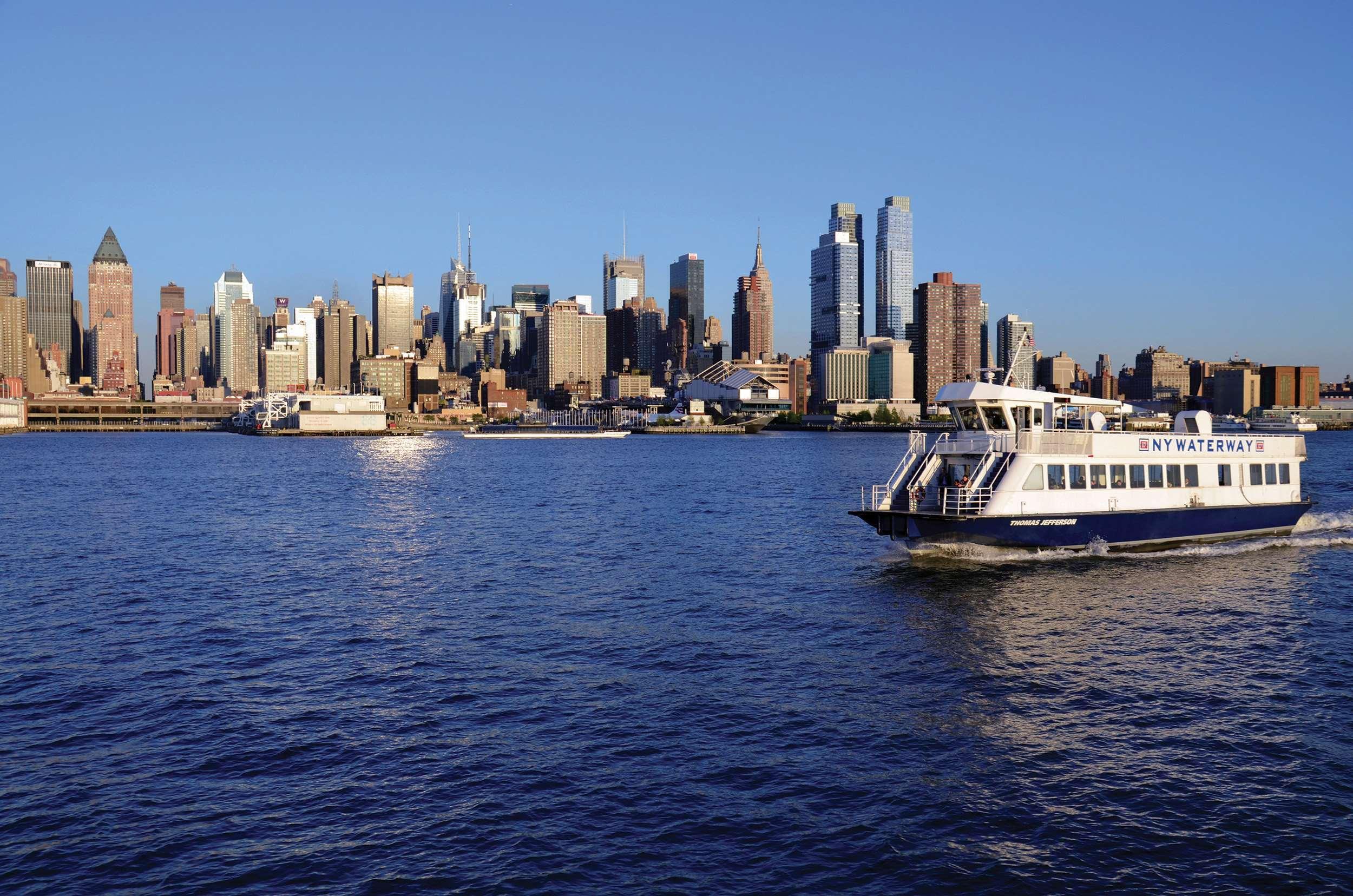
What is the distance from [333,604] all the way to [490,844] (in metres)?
21.2

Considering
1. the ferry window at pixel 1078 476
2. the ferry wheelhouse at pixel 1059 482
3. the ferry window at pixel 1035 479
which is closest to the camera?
the ferry wheelhouse at pixel 1059 482

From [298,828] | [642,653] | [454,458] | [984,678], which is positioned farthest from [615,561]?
[454,458]

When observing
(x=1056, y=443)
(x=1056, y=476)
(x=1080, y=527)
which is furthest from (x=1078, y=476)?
(x=1080, y=527)

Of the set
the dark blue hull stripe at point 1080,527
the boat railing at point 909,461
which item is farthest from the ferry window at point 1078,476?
the boat railing at point 909,461

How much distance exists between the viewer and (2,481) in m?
98.6

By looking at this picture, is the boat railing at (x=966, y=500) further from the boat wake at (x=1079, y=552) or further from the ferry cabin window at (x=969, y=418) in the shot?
the ferry cabin window at (x=969, y=418)

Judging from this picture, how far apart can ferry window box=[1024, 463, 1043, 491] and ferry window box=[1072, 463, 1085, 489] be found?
1934 millimetres

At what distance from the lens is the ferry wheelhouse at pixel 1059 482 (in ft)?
137

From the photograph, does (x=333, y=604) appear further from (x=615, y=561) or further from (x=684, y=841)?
(x=684, y=841)

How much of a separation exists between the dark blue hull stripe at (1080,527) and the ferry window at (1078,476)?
1.27 meters

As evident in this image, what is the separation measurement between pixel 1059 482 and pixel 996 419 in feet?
13.2

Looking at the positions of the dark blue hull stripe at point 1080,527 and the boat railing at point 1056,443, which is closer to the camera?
the dark blue hull stripe at point 1080,527

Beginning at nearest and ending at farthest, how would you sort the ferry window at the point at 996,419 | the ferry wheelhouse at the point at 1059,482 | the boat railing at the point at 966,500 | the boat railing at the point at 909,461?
the boat railing at the point at 966,500 → the ferry wheelhouse at the point at 1059,482 → the boat railing at the point at 909,461 → the ferry window at the point at 996,419

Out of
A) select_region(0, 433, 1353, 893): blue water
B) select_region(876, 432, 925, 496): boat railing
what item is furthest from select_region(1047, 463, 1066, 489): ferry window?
select_region(876, 432, 925, 496): boat railing
